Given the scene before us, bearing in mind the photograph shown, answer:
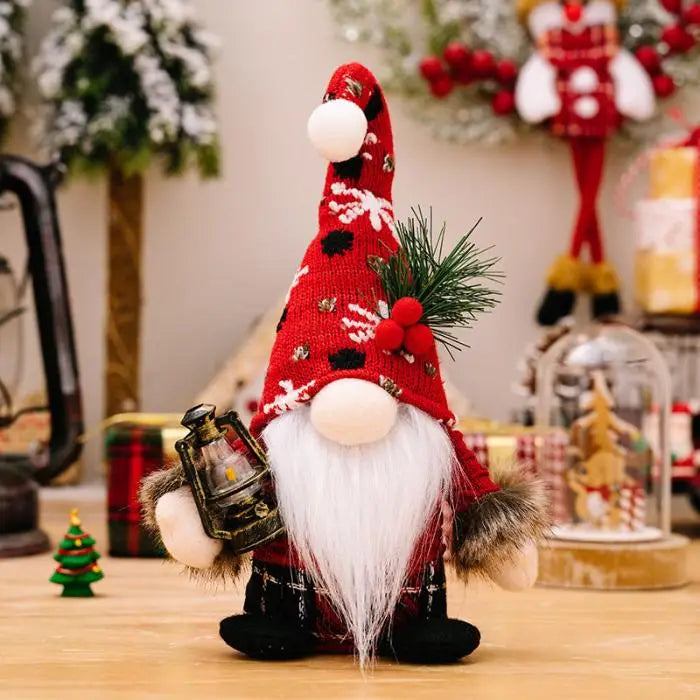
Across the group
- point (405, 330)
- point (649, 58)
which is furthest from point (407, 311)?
point (649, 58)

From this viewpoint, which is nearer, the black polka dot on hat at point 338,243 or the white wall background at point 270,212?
→ the black polka dot on hat at point 338,243

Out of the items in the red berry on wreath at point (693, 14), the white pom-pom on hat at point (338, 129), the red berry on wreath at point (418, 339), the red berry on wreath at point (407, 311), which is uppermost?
the red berry on wreath at point (693, 14)

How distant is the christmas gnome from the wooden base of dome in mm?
366

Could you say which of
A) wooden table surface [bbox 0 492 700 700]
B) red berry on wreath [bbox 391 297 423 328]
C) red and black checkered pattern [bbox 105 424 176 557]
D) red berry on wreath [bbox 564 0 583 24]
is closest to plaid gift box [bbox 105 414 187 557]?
red and black checkered pattern [bbox 105 424 176 557]

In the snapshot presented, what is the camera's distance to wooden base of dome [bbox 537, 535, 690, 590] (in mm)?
1271

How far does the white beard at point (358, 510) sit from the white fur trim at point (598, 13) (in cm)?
116

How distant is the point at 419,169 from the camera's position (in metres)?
2.03

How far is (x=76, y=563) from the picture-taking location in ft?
3.91

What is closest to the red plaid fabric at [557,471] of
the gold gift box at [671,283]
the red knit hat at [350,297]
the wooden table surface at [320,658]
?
the wooden table surface at [320,658]

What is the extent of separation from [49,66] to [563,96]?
75cm

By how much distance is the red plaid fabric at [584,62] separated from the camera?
188 cm

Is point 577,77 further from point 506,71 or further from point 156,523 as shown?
point 156,523

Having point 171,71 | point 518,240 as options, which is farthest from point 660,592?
point 171,71

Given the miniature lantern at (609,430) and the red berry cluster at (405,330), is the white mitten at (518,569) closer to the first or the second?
the red berry cluster at (405,330)
